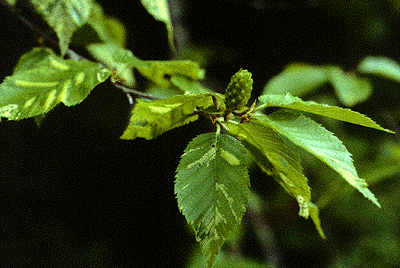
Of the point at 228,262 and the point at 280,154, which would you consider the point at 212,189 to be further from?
the point at 228,262

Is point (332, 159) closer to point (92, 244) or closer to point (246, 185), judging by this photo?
point (246, 185)

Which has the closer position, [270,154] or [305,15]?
[270,154]

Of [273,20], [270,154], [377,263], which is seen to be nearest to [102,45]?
[270,154]

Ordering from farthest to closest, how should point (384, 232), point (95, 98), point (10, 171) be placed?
point (384, 232) → point (10, 171) → point (95, 98)

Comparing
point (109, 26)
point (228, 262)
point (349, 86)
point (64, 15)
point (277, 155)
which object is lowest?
point (228, 262)

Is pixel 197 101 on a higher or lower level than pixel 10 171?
higher

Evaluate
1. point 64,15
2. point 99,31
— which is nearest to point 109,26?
point 99,31

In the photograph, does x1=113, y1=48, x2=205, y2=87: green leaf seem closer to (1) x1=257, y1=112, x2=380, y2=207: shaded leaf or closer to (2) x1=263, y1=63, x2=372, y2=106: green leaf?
(1) x1=257, y1=112, x2=380, y2=207: shaded leaf
